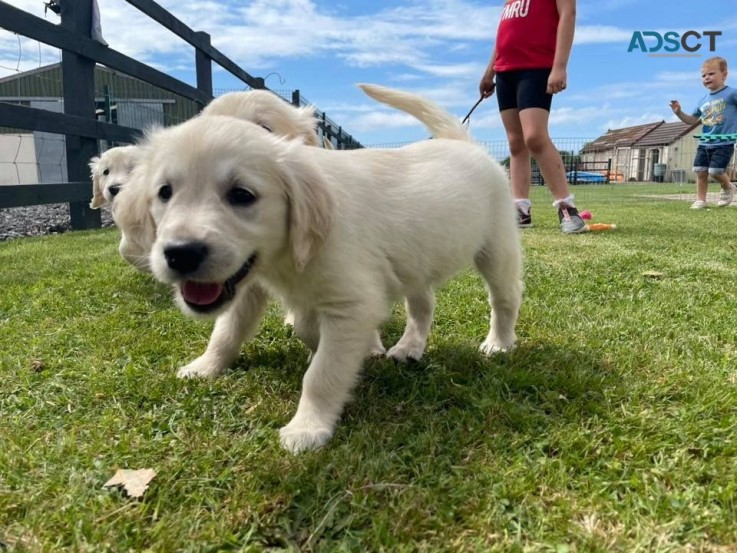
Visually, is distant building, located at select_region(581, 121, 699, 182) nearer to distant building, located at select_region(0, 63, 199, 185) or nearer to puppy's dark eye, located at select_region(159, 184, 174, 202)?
distant building, located at select_region(0, 63, 199, 185)

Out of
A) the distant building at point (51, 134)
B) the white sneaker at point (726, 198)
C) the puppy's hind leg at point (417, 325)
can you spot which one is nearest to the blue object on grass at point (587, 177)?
the white sneaker at point (726, 198)

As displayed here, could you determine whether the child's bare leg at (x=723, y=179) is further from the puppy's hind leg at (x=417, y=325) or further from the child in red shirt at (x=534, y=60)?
the puppy's hind leg at (x=417, y=325)

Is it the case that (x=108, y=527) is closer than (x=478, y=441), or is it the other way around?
(x=108, y=527)

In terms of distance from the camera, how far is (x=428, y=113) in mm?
3004

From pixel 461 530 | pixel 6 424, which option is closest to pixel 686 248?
pixel 461 530

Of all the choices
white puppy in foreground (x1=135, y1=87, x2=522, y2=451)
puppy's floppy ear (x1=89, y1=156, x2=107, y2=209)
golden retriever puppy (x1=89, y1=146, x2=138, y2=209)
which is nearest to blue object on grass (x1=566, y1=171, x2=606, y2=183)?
puppy's floppy ear (x1=89, y1=156, x2=107, y2=209)

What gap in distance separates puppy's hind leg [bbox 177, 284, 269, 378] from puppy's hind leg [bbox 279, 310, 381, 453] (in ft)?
1.75

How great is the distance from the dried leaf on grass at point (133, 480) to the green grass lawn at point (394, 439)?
0.02 meters

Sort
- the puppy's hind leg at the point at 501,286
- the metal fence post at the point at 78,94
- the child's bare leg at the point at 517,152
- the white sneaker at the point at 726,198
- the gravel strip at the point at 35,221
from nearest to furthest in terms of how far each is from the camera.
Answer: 1. the puppy's hind leg at the point at 501,286
2. the child's bare leg at the point at 517,152
3. the metal fence post at the point at 78,94
4. the gravel strip at the point at 35,221
5. the white sneaker at the point at 726,198

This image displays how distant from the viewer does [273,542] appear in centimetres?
131

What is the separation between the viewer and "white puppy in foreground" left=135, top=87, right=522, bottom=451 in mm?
1733

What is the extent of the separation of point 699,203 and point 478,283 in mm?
8105

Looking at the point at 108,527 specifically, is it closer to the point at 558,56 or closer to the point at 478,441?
the point at 478,441

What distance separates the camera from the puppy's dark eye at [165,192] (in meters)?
1.84
